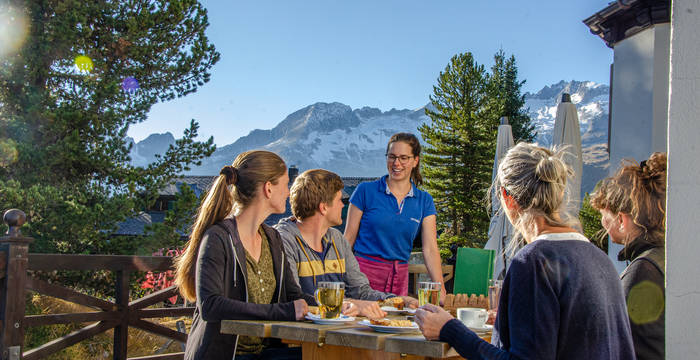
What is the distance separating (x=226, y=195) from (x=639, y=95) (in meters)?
9.79

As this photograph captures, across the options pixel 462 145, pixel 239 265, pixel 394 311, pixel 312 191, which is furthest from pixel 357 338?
pixel 462 145

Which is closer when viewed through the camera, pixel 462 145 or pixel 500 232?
pixel 500 232

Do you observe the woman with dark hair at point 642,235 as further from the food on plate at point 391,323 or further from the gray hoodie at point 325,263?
the gray hoodie at point 325,263

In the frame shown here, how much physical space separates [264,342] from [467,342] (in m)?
1.27

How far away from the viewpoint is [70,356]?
6188 mm

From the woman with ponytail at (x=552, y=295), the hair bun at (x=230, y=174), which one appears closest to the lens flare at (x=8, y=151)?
the hair bun at (x=230, y=174)

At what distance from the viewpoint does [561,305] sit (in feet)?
4.91

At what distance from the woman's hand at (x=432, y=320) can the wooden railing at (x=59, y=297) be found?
280cm

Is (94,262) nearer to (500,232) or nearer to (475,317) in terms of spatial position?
(475,317)

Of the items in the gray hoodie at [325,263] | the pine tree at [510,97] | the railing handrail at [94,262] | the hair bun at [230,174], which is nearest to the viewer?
the hair bun at [230,174]

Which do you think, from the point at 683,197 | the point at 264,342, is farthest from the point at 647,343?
the point at 264,342

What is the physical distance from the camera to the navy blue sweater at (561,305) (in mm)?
1476

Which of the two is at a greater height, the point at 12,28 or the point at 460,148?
the point at 460,148

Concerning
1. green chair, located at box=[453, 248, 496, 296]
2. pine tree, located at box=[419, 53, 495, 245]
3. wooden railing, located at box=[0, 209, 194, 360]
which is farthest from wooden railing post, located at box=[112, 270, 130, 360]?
pine tree, located at box=[419, 53, 495, 245]
